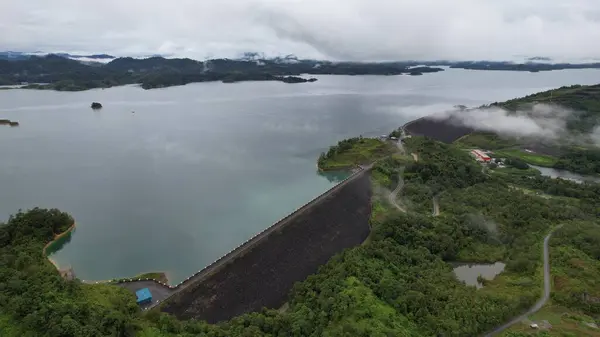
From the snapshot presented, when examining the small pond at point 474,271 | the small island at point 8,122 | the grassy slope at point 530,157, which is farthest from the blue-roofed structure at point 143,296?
the small island at point 8,122

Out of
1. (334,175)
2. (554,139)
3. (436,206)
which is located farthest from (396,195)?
(554,139)

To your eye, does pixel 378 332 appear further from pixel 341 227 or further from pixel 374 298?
pixel 341 227

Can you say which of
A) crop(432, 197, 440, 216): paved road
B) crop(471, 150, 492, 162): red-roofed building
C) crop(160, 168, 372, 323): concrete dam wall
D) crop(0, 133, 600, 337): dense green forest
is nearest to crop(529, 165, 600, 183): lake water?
crop(471, 150, 492, 162): red-roofed building

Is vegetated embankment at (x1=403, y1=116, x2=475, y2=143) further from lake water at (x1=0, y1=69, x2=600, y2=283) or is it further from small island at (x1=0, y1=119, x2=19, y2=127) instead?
small island at (x1=0, y1=119, x2=19, y2=127)

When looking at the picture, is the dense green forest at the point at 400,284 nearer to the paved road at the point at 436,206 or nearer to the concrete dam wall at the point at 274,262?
the paved road at the point at 436,206

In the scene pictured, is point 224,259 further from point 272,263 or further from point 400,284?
point 400,284
